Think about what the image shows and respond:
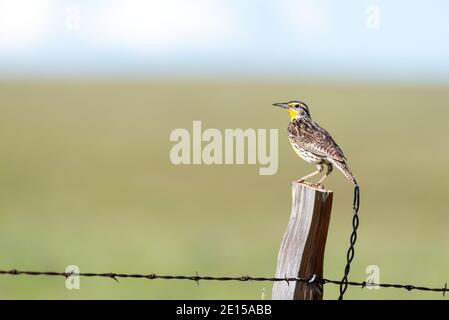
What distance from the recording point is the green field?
17.1 meters

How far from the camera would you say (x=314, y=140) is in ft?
35.6

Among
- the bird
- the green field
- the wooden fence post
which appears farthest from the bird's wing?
the green field

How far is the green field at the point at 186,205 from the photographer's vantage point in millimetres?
17125

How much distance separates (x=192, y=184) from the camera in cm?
3078

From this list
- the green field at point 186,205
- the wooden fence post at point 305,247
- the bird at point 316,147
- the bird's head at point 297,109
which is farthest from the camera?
the green field at point 186,205

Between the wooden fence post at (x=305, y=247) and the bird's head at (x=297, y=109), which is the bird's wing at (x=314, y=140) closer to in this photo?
the bird's head at (x=297, y=109)

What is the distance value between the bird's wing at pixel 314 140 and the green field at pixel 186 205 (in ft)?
13.3

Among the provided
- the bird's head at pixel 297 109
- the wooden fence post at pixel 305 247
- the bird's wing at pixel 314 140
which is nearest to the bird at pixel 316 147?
the bird's wing at pixel 314 140

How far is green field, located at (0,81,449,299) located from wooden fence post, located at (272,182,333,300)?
7369mm

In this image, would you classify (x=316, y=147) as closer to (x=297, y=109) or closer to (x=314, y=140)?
(x=314, y=140)

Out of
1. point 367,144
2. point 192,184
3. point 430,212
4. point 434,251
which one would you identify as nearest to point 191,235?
point 434,251

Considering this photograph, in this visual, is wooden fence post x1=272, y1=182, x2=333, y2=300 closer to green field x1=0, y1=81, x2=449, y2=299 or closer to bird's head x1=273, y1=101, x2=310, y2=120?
bird's head x1=273, y1=101, x2=310, y2=120

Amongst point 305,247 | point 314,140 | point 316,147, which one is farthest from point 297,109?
point 305,247
